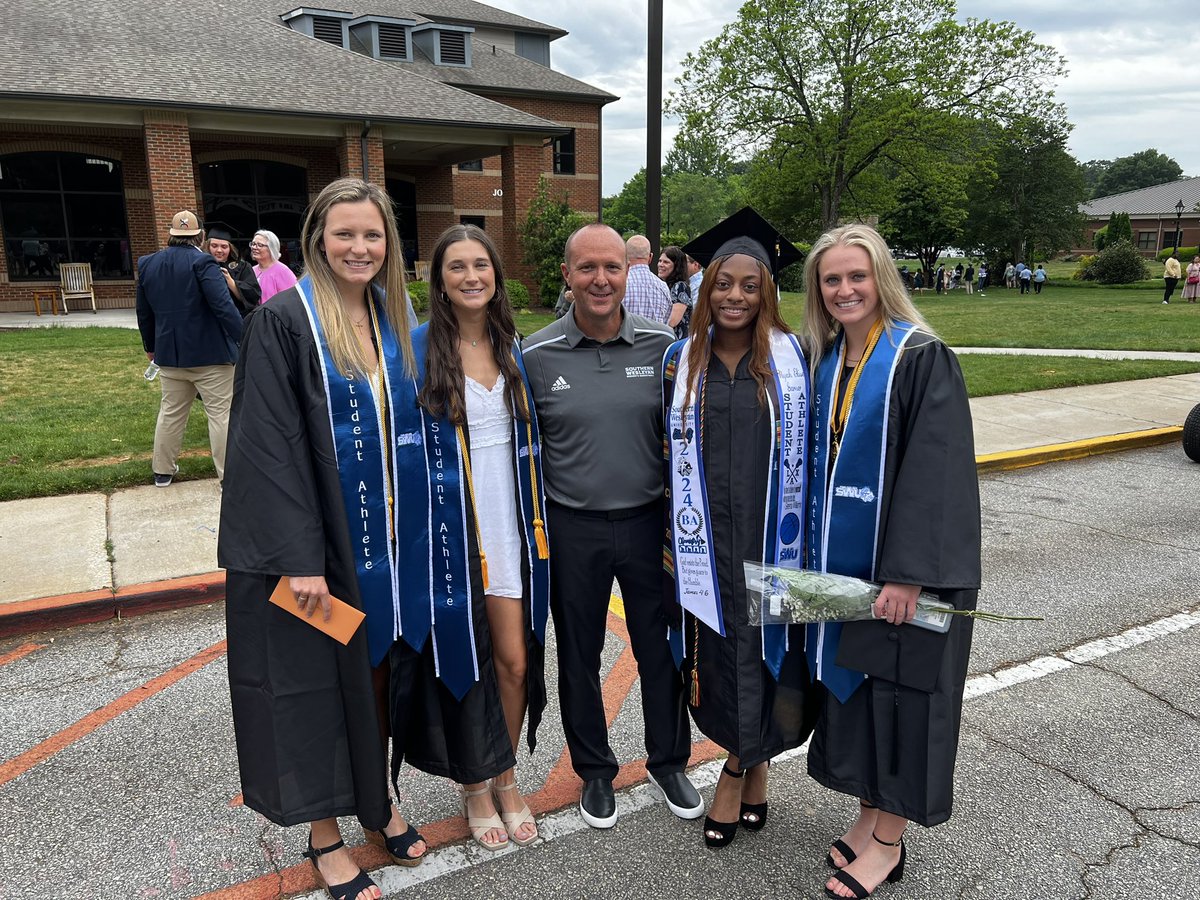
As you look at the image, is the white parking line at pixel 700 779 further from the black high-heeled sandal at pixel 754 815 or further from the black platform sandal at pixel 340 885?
the black high-heeled sandal at pixel 754 815

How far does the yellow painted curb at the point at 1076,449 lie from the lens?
7.66 m

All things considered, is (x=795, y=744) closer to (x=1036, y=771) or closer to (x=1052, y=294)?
(x=1036, y=771)

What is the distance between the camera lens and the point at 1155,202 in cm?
7119

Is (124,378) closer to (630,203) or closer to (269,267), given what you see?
(269,267)

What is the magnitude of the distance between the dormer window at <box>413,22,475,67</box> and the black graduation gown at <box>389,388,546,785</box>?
27408 millimetres

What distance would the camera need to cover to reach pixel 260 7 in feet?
84.3

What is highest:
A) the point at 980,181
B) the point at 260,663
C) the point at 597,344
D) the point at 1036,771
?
the point at 980,181

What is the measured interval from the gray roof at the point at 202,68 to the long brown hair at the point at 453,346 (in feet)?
53.3

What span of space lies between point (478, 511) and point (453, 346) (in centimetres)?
51

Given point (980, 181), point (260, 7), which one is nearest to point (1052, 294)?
point (980, 181)

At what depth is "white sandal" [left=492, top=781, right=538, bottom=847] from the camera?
2842 millimetres

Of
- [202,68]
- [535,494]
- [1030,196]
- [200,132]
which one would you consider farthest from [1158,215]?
[535,494]

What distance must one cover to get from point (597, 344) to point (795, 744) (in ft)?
4.67

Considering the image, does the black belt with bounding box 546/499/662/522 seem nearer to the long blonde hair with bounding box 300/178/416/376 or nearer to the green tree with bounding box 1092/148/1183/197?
the long blonde hair with bounding box 300/178/416/376
